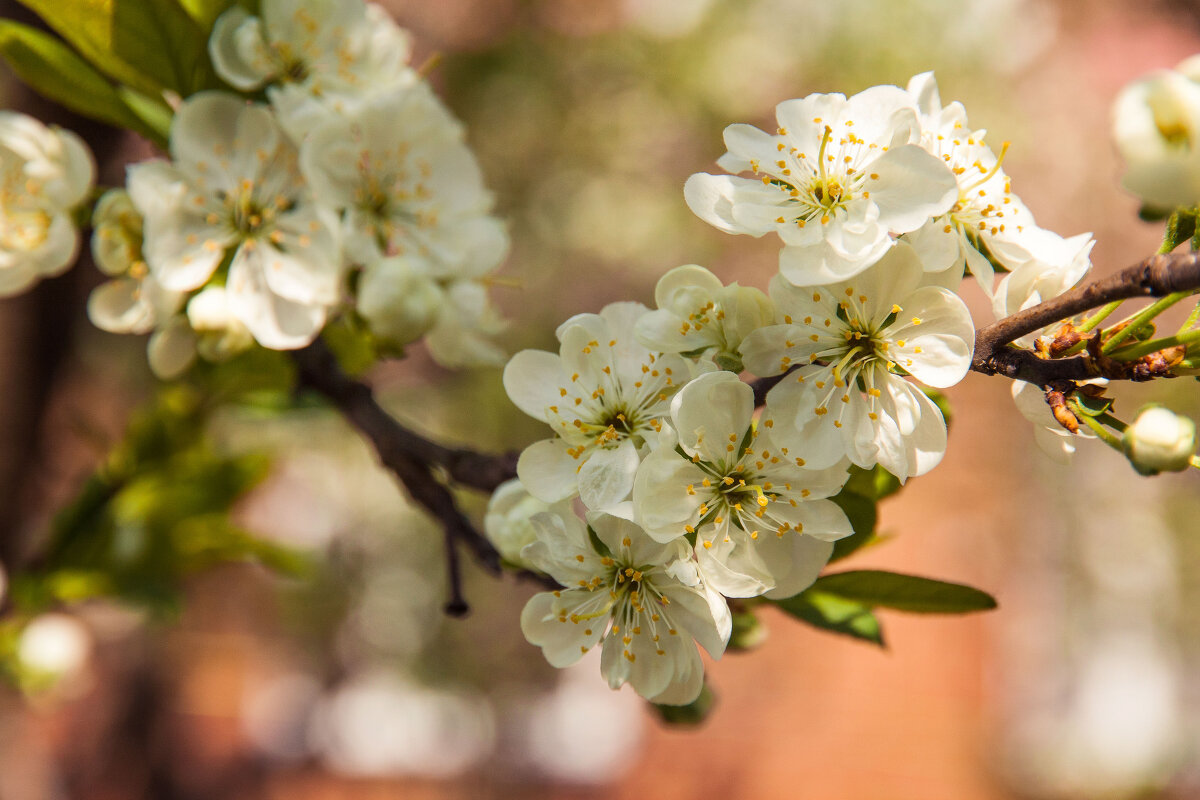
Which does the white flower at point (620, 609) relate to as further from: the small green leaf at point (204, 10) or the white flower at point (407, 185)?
the small green leaf at point (204, 10)

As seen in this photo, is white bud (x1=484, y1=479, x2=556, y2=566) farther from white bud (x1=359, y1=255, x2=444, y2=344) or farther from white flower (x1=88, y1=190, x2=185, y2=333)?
white flower (x1=88, y1=190, x2=185, y2=333)

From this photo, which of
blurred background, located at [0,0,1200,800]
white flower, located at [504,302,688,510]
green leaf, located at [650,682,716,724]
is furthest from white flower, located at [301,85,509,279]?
blurred background, located at [0,0,1200,800]

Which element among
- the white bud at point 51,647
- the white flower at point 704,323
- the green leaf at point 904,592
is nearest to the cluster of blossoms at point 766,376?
the white flower at point 704,323

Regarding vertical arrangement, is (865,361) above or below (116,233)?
above

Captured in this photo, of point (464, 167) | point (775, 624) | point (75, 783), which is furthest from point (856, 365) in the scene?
point (775, 624)

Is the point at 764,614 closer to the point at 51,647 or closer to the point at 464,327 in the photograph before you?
the point at 51,647

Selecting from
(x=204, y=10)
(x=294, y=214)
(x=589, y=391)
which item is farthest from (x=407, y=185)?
(x=589, y=391)

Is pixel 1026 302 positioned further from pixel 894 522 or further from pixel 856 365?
pixel 894 522
